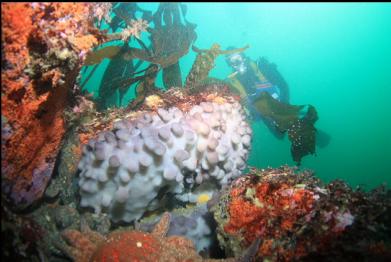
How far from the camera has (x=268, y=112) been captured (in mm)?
6652

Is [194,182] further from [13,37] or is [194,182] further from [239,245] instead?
[13,37]

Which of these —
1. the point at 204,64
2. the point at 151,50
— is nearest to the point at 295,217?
the point at 204,64

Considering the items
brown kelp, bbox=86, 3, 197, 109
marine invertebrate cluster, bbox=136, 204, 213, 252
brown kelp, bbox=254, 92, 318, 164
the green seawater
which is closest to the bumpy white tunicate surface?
marine invertebrate cluster, bbox=136, 204, 213, 252

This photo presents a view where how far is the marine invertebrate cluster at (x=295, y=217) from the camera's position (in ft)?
8.03

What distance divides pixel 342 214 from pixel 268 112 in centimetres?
428

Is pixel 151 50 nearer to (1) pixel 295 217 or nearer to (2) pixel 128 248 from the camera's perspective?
(2) pixel 128 248

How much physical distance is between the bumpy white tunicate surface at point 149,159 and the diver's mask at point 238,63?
739 cm

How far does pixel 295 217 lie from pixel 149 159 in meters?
1.57

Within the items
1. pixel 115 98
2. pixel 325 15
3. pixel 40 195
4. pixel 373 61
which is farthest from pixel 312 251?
pixel 325 15

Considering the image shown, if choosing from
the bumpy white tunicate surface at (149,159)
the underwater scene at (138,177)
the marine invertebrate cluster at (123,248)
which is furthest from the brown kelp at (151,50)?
the marine invertebrate cluster at (123,248)

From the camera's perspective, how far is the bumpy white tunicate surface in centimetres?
304

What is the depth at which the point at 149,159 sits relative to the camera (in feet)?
9.92

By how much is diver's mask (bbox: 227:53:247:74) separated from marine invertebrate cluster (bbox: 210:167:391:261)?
7.88 metres

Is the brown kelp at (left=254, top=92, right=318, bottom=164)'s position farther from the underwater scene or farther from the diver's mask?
the diver's mask
